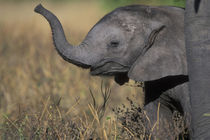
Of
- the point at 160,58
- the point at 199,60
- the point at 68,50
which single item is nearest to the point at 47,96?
the point at 68,50

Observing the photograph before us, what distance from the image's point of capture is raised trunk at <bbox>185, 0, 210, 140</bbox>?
3375 millimetres

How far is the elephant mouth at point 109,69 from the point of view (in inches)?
150

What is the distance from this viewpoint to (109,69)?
3.82 metres

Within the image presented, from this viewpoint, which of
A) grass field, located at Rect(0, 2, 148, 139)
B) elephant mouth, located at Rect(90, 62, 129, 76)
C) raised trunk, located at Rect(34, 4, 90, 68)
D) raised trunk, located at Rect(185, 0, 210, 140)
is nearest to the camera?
Answer: raised trunk, located at Rect(185, 0, 210, 140)

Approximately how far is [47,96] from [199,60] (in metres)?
3.01

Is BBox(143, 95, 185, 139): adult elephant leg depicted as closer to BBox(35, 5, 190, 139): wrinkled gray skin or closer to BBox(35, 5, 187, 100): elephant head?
BBox(35, 5, 190, 139): wrinkled gray skin

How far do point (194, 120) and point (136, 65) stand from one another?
0.56 m

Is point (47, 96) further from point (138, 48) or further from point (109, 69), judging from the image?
point (138, 48)

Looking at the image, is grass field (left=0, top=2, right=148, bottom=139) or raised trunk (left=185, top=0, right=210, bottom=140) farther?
grass field (left=0, top=2, right=148, bottom=139)

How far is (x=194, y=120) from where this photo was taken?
11.5ft

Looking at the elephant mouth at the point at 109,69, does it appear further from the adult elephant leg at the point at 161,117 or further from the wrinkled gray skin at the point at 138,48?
the adult elephant leg at the point at 161,117

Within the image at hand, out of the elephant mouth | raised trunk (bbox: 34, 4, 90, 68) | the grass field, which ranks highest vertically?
raised trunk (bbox: 34, 4, 90, 68)

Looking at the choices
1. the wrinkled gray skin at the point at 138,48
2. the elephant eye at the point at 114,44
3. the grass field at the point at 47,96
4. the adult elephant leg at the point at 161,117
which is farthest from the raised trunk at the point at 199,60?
the grass field at the point at 47,96

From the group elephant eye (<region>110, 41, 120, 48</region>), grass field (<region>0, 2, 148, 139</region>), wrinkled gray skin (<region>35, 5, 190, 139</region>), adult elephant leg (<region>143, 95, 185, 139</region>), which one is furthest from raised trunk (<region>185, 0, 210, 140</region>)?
grass field (<region>0, 2, 148, 139</region>)
